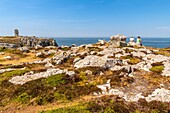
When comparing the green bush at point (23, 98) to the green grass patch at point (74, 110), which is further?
the green bush at point (23, 98)

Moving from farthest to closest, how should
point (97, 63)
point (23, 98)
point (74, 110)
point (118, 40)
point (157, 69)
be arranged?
point (118, 40) < point (97, 63) < point (157, 69) < point (23, 98) < point (74, 110)

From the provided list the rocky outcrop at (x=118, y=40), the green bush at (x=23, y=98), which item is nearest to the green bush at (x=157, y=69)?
the green bush at (x=23, y=98)

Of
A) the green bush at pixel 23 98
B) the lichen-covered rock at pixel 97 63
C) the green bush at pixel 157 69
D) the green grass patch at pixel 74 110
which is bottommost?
the green bush at pixel 23 98

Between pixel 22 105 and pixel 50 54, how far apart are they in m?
32.1

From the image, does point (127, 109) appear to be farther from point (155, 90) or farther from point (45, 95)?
point (45, 95)

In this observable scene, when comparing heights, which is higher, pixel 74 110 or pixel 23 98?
pixel 74 110

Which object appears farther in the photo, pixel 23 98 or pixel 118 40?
pixel 118 40

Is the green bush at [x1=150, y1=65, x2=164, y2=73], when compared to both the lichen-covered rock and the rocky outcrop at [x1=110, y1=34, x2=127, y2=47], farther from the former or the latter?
the rocky outcrop at [x1=110, y1=34, x2=127, y2=47]

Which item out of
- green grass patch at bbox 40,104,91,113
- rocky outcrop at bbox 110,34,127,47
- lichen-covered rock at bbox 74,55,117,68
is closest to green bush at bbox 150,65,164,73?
lichen-covered rock at bbox 74,55,117,68

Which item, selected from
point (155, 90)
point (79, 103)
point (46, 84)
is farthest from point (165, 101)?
point (46, 84)

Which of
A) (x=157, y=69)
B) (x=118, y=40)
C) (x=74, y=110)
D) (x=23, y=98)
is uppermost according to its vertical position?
(x=118, y=40)

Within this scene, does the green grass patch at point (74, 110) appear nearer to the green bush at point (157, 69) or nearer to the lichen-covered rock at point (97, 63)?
the lichen-covered rock at point (97, 63)

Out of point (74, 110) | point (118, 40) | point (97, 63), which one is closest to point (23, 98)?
point (74, 110)

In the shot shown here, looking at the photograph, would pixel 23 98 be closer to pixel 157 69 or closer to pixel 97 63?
pixel 97 63
